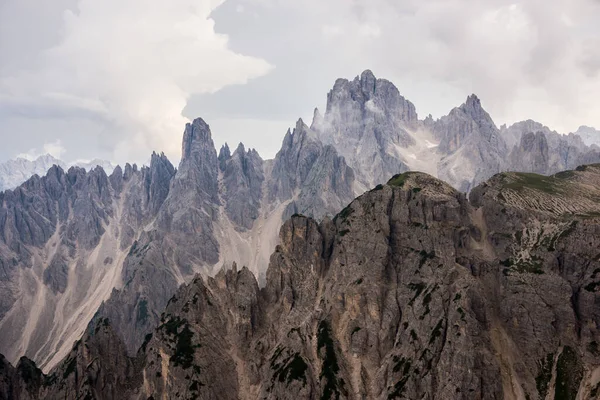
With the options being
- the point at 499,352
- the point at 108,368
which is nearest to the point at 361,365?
the point at 499,352

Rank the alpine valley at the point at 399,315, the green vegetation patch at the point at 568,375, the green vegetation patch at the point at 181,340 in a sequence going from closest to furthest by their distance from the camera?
1. the green vegetation patch at the point at 568,375
2. the alpine valley at the point at 399,315
3. the green vegetation patch at the point at 181,340

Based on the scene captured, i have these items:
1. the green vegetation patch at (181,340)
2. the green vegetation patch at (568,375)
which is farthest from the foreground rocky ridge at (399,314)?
the green vegetation patch at (181,340)

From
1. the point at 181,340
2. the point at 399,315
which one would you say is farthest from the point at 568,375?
the point at 181,340

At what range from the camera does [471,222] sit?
559 ft

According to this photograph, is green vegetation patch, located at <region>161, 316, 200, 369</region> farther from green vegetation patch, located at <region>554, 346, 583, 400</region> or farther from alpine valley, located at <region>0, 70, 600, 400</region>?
green vegetation patch, located at <region>554, 346, 583, 400</region>

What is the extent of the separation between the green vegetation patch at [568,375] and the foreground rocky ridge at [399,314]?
0.97ft

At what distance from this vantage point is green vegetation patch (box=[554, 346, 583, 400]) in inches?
4587

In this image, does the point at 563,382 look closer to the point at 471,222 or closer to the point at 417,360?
the point at 417,360

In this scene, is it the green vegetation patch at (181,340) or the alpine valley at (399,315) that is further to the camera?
the green vegetation patch at (181,340)

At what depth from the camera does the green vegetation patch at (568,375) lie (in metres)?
116

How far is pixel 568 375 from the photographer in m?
119

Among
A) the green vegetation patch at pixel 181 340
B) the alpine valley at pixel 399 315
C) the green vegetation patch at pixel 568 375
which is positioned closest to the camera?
the green vegetation patch at pixel 568 375

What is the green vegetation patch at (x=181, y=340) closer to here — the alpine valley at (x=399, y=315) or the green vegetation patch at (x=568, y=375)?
the alpine valley at (x=399, y=315)

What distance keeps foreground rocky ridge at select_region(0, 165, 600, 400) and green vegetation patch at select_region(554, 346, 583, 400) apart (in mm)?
295
